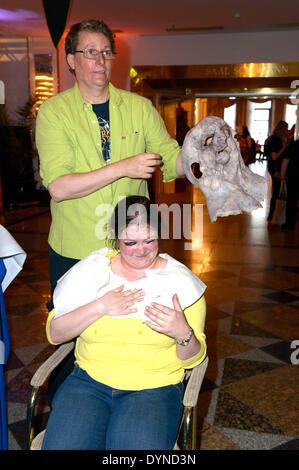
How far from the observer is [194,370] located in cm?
158

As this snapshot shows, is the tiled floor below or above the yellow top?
below

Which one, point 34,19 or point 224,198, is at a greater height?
point 34,19

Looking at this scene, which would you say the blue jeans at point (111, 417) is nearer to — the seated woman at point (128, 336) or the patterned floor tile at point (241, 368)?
the seated woman at point (128, 336)

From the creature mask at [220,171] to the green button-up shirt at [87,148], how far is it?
39 cm

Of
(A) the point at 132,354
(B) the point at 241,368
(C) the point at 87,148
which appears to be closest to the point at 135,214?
(C) the point at 87,148

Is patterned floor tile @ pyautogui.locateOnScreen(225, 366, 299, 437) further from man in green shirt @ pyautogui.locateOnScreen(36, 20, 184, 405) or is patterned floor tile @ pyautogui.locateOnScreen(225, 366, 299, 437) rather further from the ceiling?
the ceiling

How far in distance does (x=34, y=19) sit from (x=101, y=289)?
692 cm

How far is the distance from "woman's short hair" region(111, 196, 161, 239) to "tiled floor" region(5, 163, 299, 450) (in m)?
1.18

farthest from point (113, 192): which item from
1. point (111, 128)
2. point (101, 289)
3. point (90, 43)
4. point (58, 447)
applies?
point (58, 447)

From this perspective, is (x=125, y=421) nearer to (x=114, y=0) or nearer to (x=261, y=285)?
(x=261, y=285)

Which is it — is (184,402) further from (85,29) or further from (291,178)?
(291,178)

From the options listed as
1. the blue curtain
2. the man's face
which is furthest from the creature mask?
the blue curtain

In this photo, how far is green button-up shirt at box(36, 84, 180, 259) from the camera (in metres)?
1.66
